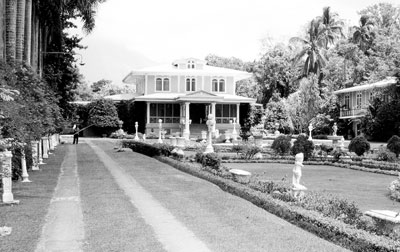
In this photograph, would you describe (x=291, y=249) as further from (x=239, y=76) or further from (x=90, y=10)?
(x=239, y=76)

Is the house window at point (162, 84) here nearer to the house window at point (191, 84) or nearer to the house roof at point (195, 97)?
the house roof at point (195, 97)

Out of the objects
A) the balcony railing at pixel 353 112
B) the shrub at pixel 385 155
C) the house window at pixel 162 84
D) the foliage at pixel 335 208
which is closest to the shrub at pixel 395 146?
the shrub at pixel 385 155

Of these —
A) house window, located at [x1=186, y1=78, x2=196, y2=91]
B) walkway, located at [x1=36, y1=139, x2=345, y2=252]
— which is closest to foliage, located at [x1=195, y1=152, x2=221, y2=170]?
walkway, located at [x1=36, y1=139, x2=345, y2=252]

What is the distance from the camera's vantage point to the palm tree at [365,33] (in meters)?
71.2

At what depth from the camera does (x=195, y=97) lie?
5600cm

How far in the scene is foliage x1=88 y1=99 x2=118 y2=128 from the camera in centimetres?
5834

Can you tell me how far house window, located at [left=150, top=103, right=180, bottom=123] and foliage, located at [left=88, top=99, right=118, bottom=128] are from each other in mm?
3929

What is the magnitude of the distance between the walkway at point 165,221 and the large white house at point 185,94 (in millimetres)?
42445

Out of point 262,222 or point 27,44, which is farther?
point 27,44

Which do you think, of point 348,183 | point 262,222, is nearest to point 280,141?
point 348,183

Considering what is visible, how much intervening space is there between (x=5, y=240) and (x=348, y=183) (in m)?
13.4

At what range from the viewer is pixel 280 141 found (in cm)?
3167

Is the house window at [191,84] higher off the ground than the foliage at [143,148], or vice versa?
the house window at [191,84]

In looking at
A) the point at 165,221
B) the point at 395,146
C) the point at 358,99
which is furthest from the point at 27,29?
the point at 358,99
